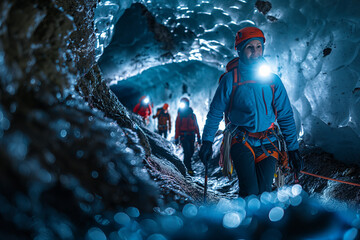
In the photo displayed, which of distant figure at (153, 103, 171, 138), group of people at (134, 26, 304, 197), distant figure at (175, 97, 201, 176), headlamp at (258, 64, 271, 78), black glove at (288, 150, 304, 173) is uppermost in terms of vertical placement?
headlamp at (258, 64, 271, 78)

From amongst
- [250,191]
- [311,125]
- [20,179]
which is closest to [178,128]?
[311,125]

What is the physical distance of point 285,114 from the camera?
253 centimetres

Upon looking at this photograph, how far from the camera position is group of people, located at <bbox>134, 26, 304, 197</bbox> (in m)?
2.26

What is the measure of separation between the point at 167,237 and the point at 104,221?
1.45ft

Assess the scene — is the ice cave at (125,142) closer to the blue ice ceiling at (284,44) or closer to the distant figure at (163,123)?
the blue ice ceiling at (284,44)

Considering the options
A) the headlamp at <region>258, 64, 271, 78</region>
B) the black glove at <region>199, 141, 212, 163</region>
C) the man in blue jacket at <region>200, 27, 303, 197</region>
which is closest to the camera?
the man in blue jacket at <region>200, 27, 303, 197</region>

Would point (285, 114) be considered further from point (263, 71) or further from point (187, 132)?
point (187, 132)

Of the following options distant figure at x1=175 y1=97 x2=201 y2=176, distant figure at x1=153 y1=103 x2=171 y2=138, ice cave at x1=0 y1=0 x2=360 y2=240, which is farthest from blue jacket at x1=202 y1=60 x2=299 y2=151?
distant figure at x1=153 y1=103 x2=171 y2=138

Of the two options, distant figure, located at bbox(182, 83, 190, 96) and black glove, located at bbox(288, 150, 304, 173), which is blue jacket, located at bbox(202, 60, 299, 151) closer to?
black glove, located at bbox(288, 150, 304, 173)

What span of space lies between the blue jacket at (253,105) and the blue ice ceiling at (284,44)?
156 cm

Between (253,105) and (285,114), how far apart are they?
0.47 metres

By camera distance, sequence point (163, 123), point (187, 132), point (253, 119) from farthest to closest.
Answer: point (163, 123), point (187, 132), point (253, 119)

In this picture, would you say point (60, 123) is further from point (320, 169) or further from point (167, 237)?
point (320, 169)

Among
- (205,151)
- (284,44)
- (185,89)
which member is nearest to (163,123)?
(185,89)
